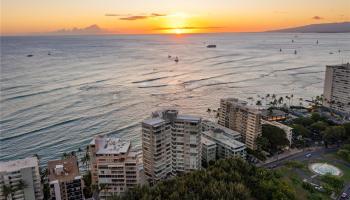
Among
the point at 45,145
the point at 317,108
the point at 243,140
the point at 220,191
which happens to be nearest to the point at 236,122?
the point at 243,140

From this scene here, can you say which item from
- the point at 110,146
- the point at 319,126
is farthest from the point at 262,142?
the point at 110,146

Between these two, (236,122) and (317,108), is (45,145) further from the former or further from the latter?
(317,108)

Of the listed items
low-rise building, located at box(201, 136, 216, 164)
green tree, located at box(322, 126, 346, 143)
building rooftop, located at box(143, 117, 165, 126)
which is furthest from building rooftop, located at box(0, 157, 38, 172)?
green tree, located at box(322, 126, 346, 143)

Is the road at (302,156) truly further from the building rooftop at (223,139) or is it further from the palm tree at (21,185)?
the palm tree at (21,185)

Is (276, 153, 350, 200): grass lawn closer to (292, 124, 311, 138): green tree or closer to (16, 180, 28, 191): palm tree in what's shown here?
(292, 124, 311, 138): green tree

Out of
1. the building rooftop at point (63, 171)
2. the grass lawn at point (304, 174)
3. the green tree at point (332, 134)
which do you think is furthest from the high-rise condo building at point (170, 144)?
the green tree at point (332, 134)
